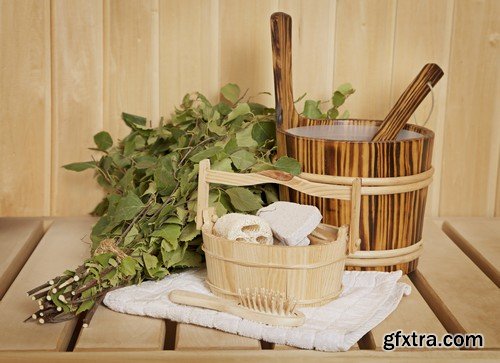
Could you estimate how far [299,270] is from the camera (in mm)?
1032

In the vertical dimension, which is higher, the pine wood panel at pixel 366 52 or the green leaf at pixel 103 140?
the pine wood panel at pixel 366 52

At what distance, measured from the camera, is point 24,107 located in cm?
155

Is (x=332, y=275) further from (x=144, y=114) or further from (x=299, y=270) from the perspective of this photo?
(x=144, y=114)

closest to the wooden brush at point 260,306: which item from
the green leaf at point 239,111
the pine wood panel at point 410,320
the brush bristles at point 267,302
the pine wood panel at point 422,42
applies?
the brush bristles at point 267,302

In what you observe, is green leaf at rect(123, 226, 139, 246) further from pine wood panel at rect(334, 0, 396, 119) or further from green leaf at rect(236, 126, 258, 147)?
pine wood panel at rect(334, 0, 396, 119)

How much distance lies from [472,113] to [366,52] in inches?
9.6

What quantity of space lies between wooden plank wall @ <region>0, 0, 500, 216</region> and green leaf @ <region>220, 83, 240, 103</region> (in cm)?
6

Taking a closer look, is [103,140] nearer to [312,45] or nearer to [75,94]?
[75,94]

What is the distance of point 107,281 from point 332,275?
312mm

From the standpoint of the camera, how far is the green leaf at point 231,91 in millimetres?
1501

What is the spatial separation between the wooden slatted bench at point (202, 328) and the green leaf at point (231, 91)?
36 centimetres

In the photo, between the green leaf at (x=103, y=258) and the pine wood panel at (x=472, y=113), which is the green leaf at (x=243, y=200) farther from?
the pine wood panel at (x=472, y=113)

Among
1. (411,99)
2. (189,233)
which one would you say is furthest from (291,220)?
(411,99)

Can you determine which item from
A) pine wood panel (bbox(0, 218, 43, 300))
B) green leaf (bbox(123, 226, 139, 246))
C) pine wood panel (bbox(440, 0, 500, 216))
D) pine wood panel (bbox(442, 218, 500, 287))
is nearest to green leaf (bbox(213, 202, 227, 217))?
green leaf (bbox(123, 226, 139, 246))
